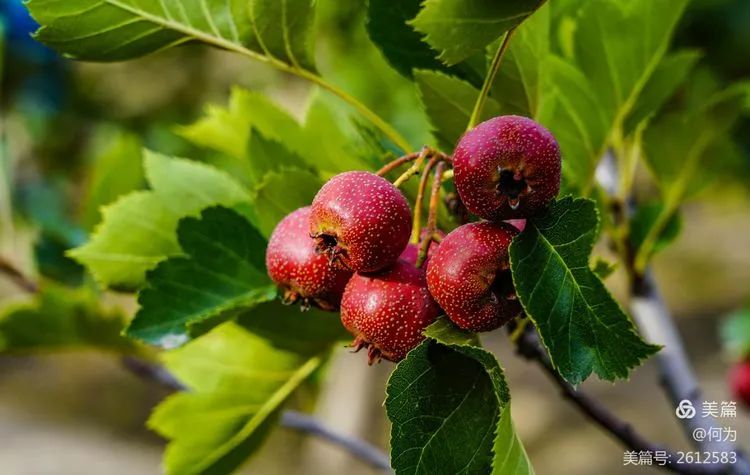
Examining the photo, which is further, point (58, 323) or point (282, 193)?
point (58, 323)

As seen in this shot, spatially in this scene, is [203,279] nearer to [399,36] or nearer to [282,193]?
[282,193]

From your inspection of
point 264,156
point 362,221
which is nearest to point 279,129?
point 264,156

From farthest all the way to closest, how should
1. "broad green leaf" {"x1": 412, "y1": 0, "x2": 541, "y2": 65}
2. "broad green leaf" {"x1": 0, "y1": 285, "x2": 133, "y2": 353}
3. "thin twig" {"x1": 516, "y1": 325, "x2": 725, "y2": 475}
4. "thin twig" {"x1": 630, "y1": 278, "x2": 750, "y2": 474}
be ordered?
"broad green leaf" {"x1": 0, "y1": 285, "x2": 133, "y2": 353}, "thin twig" {"x1": 630, "y1": 278, "x2": 750, "y2": 474}, "thin twig" {"x1": 516, "y1": 325, "x2": 725, "y2": 475}, "broad green leaf" {"x1": 412, "y1": 0, "x2": 541, "y2": 65}

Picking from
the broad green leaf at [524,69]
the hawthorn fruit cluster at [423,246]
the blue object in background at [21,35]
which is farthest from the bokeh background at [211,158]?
the hawthorn fruit cluster at [423,246]

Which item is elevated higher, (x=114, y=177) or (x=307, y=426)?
(x=114, y=177)

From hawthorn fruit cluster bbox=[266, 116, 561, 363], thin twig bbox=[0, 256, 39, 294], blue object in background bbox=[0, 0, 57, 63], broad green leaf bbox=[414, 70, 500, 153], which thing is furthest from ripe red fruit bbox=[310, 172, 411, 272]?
blue object in background bbox=[0, 0, 57, 63]

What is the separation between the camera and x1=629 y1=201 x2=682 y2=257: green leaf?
2.78ft

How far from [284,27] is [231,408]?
35 cm

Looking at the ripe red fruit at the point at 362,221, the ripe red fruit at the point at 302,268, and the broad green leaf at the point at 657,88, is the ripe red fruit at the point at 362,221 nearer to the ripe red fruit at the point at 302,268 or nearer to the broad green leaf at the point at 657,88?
the ripe red fruit at the point at 302,268

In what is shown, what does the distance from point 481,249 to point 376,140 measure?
18 cm

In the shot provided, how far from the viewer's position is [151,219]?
702 millimetres

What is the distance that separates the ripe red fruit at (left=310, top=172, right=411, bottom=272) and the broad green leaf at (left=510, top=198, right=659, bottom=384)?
0.08 metres

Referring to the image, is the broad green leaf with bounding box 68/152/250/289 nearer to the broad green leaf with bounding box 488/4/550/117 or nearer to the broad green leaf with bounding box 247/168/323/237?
the broad green leaf with bounding box 247/168/323/237

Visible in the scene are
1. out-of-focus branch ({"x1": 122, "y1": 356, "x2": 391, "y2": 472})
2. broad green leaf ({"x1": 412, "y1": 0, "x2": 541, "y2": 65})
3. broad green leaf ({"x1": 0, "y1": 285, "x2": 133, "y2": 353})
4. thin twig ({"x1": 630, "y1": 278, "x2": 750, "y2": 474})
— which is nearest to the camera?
broad green leaf ({"x1": 412, "y1": 0, "x2": 541, "y2": 65})
